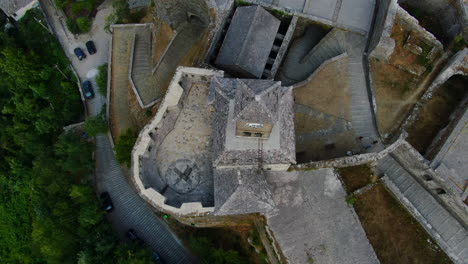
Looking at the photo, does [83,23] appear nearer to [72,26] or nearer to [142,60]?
[72,26]

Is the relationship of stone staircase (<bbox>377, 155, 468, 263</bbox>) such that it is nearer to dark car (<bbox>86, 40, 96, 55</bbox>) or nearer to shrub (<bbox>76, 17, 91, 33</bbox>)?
dark car (<bbox>86, 40, 96, 55</bbox>)

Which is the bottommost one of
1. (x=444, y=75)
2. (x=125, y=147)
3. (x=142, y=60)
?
(x=125, y=147)

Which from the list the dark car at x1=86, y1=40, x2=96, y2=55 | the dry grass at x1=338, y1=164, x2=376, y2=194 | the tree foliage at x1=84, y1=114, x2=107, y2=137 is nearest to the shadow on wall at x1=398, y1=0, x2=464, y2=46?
the dry grass at x1=338, y1=164, x2=376, y2=194

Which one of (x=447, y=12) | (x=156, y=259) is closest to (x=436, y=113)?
(x=447, y=12)

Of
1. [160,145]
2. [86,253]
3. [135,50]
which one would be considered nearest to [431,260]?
[160,145]

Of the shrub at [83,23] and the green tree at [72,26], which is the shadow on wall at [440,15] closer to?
the shrub at [83,23]

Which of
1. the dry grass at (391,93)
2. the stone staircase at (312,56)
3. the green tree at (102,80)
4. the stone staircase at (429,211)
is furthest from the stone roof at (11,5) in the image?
the stone staircase at (429,211)
